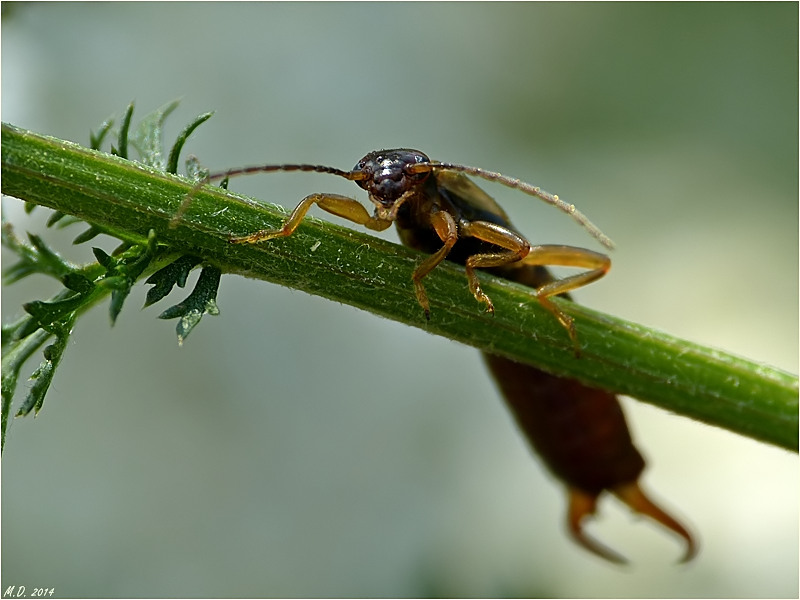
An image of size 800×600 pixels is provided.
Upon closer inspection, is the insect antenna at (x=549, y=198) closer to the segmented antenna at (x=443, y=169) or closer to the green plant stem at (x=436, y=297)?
the segmented antenna at (x=443, y=169)

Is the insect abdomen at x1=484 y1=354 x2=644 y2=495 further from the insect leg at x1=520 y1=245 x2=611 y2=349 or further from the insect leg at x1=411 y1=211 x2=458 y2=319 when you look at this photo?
the insect leg at x1=411 y1=211 x2=458 y2=319

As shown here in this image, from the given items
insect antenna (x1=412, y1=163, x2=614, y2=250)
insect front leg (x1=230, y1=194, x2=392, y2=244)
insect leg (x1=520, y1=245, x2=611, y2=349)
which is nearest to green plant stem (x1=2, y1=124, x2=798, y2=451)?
insect front leg (x1=230, y1=194, x2=392, y2=244)

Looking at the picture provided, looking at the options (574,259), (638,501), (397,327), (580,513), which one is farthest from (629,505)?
(397,327)

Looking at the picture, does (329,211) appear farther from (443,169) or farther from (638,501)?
(638,501)

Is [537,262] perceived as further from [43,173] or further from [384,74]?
[384,74]

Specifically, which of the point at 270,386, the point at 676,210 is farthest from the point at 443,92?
the point at 270,386

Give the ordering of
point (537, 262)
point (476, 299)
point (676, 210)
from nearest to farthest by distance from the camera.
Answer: point (476, 299) → point (537, 262) → point (676, 210)

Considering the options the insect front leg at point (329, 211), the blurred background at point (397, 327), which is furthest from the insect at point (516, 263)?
the blurred background at point (397, 327)

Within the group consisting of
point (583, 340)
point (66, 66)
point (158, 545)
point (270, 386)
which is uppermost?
point (66, 66)
